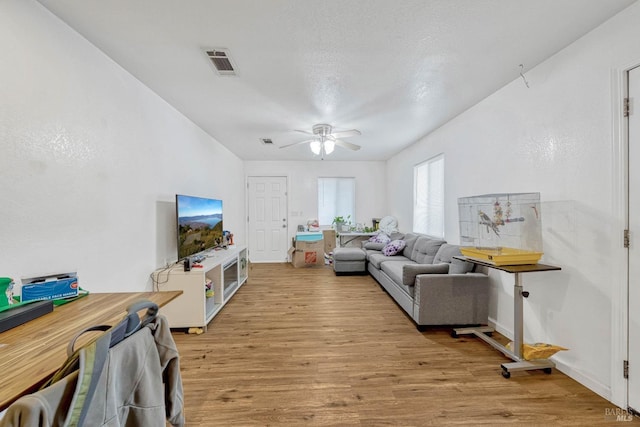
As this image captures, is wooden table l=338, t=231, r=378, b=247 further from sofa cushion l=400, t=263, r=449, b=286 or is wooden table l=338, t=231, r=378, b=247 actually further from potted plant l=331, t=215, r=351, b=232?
sofa cushion l=400, t=263, r=449, b=286

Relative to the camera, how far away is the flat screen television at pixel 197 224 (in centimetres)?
283

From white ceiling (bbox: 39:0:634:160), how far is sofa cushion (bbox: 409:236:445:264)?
179cm

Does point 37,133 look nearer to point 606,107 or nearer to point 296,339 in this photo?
point 296,339

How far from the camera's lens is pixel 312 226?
6.11 m

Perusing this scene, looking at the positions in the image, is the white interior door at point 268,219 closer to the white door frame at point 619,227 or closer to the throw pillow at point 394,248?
the throw pillow at point 394,248

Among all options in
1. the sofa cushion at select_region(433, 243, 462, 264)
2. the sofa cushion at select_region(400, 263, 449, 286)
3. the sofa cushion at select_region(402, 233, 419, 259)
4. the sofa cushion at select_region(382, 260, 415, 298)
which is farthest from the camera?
the sofa cushion at select_region(402, 233, 419, 259)

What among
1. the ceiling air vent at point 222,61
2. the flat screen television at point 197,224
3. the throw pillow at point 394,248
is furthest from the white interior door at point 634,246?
the flat screen television at point 197,224

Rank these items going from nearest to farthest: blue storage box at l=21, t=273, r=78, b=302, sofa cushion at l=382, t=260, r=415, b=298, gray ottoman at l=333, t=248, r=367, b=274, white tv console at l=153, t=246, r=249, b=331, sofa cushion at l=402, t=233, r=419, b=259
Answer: blue storage box at l=21, t=273, r=78, b=302
white tv console at l=153, t=246, r=249, b=331
sofa cushion at l=382, t=260, r=415, b=298
sofa cushion at l=402, t=233, r=419, b=259
gray ottoman at l=333, t=248, r=367, b=274

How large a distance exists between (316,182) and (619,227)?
16.6ft

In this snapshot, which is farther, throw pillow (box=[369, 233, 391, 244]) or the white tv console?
throw pillow (box=[369, 233, 391, 244])

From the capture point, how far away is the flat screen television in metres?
2.83

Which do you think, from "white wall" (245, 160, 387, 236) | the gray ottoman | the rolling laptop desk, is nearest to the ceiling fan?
the gray ottoman

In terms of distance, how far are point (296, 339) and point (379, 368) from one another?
0.85m

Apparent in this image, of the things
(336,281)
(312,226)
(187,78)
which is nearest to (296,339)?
(336,281)
